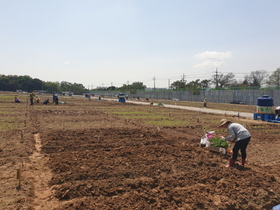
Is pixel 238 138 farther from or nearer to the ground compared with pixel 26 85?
nearer to the ground

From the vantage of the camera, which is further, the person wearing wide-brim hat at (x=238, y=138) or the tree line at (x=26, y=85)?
the tree line at (x=26, y=85)

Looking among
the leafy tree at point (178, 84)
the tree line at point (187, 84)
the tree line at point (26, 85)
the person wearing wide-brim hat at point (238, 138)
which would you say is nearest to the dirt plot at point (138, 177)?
the person wearing wide-brim hat at point (238, 138)

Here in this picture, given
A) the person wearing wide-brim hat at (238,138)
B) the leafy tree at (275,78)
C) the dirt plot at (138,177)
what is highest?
the leafy tree at (275,78)

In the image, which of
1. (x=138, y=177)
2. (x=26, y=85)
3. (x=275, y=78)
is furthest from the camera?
(x=26, y=85)

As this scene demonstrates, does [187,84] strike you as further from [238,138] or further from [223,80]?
[238,138]

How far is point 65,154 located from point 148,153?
2.98 meters

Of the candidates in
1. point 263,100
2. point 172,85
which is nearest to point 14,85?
point 172,85

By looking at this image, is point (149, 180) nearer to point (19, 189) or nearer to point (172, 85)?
point (19, 189)

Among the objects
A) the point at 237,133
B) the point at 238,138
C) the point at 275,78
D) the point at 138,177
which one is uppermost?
the point at 275,78

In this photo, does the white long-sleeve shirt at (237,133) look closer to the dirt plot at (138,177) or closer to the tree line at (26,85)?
the dirt plot at (138,177)

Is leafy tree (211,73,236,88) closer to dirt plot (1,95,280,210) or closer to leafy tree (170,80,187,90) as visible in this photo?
leafy tree (170,80,187,90)

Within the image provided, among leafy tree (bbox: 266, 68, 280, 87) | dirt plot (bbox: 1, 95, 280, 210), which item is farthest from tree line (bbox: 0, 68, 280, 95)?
dirt plot (bbox: 1, 95, 280, 210)

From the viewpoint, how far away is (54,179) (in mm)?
6145

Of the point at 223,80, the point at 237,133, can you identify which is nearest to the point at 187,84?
the point at 223,80
